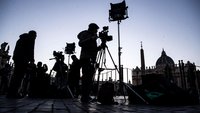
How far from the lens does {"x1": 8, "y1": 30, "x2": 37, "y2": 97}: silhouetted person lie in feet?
17.9

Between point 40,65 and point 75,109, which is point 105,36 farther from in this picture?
point 40,65

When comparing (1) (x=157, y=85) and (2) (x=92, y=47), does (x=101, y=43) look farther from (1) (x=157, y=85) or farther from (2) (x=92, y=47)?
(1) (x=157, y=85)

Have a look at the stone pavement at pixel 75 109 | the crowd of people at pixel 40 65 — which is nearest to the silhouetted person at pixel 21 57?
the crowd of people at pixel 40 65

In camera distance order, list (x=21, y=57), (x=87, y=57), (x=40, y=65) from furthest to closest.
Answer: (x=40, y=65) < (x=21, y=57) < (x=87, y=57)

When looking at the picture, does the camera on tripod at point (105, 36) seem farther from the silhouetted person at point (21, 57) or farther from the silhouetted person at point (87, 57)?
the silhouetted person at point (21, 57)

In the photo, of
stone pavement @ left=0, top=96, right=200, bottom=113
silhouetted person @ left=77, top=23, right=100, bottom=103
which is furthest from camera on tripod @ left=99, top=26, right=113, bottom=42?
stone pavement @ left=0, top=96, right=200, bottom=113

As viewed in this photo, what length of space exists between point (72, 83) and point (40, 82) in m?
1.61

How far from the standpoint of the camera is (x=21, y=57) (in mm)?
5504

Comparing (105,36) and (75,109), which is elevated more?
(105,36)

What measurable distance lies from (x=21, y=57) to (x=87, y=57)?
2400mm

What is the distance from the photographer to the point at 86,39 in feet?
15.2

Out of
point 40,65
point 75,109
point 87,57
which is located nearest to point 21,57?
point 87,57

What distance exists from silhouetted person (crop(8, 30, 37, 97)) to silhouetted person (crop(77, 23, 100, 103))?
203 cm

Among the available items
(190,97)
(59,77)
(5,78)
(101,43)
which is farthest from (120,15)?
(5,78)
